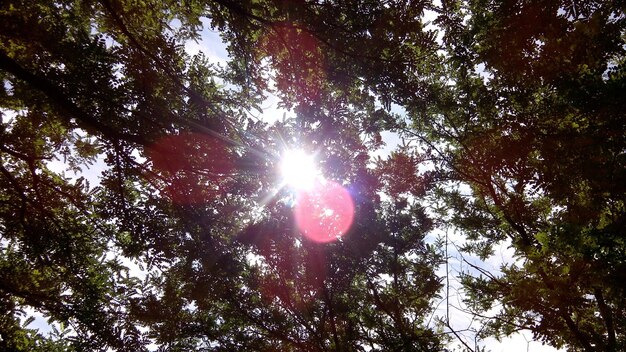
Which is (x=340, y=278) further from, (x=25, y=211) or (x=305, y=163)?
(x=25, y=211)

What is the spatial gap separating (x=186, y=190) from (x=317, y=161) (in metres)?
2.58

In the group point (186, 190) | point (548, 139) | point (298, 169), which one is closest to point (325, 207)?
point (298, 169)

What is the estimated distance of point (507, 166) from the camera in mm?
5082

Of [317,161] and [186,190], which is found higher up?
[317,161]

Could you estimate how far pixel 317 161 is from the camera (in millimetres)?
6672

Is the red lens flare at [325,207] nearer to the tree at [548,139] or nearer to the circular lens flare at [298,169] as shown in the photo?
the circular lens flare at [298,169]

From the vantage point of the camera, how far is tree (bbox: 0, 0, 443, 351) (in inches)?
191

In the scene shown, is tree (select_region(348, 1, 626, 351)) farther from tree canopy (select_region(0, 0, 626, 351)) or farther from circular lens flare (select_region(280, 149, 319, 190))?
circular lens flare (select_region(280, 149, 319, 190))

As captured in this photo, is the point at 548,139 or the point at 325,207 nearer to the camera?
the point at 548,139

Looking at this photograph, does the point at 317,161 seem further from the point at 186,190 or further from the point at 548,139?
the point at 548,139

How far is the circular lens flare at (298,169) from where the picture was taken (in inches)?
247

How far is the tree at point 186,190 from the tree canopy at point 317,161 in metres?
0.04

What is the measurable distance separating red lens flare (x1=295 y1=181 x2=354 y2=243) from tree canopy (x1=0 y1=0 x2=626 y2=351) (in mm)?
58

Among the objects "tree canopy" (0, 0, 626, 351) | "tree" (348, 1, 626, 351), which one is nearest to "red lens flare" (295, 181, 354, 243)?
"tree canopy" (0, 0, 626, 351)
